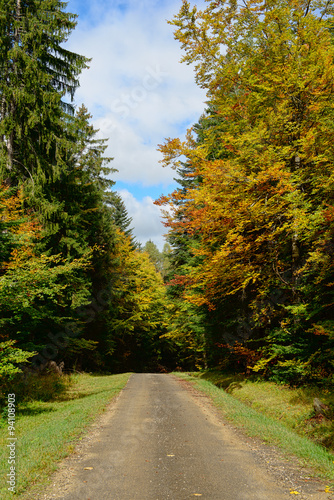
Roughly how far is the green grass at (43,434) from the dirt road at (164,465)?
14.4 inches

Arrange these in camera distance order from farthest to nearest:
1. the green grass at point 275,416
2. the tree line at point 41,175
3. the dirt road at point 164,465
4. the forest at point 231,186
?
the tree line at point 41,175 → the forest at point 231,186 → the green grass at point 275,416 → the dirt road at point 164,465

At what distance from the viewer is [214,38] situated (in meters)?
10.8

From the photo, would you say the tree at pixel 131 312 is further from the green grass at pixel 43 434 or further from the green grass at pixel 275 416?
the green grass at pixel 275 416

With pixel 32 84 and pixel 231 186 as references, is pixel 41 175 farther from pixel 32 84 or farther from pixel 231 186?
pixel 231 186

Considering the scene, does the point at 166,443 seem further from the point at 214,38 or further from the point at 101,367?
the point at 101,367

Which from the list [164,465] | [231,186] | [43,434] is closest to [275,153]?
[231,186]

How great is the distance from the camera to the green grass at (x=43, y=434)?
191 inches

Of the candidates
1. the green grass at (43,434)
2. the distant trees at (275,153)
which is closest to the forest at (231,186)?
the distant trees at (275,153)

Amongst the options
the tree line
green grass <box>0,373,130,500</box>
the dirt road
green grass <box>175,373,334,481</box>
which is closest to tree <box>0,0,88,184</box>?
the tree line

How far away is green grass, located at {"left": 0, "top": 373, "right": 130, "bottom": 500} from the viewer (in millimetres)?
4850

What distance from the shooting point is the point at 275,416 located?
8789 mm

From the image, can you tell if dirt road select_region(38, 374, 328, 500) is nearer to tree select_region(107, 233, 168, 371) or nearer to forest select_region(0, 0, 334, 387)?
forest select_region(0, 0, 334, 387)

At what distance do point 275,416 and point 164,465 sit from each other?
16.2 feet

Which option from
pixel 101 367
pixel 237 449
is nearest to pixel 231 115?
pixel 237 449
